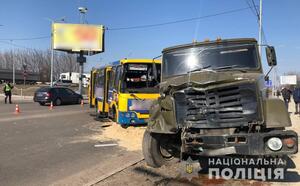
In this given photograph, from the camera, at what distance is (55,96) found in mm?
30281

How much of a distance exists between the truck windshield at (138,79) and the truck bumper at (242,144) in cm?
734

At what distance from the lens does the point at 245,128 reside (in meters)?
6.24

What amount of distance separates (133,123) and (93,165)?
555 cm

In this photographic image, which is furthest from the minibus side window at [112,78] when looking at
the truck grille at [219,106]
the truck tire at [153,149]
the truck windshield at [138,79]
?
the truck grille at [219,106]

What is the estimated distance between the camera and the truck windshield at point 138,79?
13.6 m

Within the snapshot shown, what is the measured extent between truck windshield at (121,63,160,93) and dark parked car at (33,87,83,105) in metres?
17.6

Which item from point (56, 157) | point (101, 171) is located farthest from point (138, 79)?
point (101, 171)

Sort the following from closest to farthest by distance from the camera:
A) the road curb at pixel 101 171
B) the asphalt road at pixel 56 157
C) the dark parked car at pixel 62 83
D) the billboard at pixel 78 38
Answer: the road curb at pixel 101 171, the asphalt road at pixel 56 157, the billboard at pixel 78 38, the dark parked car at pixel 62 83

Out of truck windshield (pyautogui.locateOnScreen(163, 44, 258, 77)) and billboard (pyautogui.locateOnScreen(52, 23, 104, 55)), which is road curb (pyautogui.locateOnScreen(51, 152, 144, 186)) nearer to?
truck windshield (pyautogui.locateOnScreen(163, 44, 258, 77))

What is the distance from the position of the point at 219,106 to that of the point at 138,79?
7.74 meters

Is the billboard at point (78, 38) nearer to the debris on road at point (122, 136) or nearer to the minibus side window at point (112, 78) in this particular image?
the minibus side window at point (112, 78)

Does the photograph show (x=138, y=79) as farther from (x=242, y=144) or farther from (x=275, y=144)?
(x=275, y=144)

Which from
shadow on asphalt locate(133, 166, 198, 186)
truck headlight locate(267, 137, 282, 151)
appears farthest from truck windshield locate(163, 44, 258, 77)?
shadow on asphalt locate(133, 166, 198, 186)

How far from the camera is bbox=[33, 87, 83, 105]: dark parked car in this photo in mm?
29750
